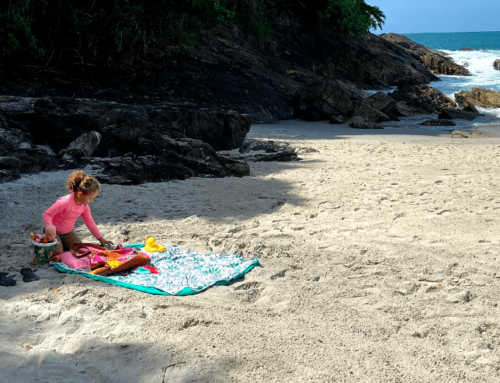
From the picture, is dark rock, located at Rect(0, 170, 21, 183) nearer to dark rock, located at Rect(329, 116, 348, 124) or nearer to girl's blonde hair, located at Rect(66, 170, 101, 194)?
girl's blonde hair, located at Rect(66, 170, 101, 194)

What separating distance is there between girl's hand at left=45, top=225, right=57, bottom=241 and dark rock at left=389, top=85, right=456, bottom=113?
15.9m

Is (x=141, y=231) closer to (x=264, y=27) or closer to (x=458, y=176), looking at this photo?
(x=458, y=176)

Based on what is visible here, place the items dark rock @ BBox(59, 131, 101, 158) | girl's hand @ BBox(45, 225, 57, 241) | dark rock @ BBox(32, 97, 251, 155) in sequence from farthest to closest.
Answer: dark rock @ BBox(32, 97, 251, 155), dark rock @ BBox(59, 131, 101, 158), girl's hand @ BBox(45, 225, 57, 241)

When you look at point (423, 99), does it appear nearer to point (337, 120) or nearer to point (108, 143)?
point (337, 120)

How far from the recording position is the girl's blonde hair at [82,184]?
4117 millimetres

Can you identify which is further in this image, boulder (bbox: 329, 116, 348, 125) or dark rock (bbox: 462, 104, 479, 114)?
dark rock (bbox: 462, 104, 479, 114)

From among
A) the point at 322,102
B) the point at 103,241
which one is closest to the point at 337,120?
the point at 322,102

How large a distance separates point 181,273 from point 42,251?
1.15 m

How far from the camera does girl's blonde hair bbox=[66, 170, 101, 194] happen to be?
13.5 feet

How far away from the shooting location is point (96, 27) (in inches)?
612

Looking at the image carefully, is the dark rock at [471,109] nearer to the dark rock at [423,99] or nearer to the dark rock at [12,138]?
the dark rock at [423,99]

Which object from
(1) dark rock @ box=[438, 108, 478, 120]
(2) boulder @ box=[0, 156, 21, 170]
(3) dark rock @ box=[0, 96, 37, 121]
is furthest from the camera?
(1) dark rock @ box=[438, 108, 478, 120]

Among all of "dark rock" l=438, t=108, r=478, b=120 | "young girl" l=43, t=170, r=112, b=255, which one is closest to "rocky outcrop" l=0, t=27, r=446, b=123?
"dark rock" l=438, t=108, r=478, b=120

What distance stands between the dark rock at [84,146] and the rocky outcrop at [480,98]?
1502 cm
